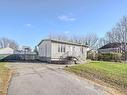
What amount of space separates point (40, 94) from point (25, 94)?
691 millimetres

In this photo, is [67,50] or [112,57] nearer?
[67,50]

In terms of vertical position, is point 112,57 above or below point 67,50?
below

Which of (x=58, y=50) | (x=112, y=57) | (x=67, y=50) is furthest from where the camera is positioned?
(x=112, y=57)

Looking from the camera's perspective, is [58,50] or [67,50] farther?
[67,50]

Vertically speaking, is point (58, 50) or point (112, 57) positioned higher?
point (58, 50)

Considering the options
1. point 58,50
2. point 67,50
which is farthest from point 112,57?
point 58,50

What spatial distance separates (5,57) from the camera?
43344 millimetres

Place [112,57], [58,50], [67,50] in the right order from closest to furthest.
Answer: [58,50], [67,50], [112,57]

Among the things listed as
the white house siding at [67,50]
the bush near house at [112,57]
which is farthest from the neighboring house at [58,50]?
the bush near house at [112,57]

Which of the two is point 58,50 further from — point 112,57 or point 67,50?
point 112,57

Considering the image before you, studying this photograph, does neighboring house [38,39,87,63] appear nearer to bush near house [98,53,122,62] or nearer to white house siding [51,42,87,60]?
white house siding [51,42,87,60]

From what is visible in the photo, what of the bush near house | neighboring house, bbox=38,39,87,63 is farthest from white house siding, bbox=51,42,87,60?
the bush near house

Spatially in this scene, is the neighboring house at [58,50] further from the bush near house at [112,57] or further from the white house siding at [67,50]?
the bush near house at [112,57]

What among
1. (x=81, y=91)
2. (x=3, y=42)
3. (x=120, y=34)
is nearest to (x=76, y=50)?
(x=120, y=34)
